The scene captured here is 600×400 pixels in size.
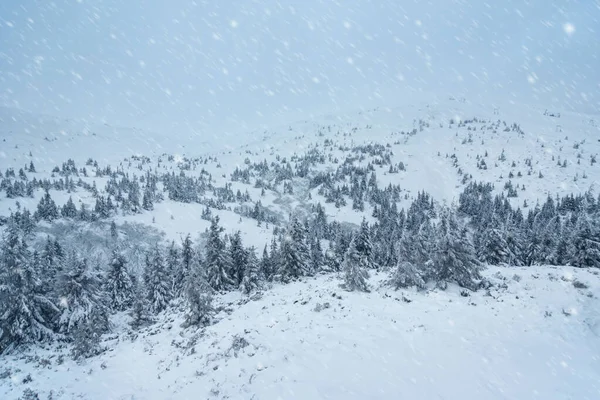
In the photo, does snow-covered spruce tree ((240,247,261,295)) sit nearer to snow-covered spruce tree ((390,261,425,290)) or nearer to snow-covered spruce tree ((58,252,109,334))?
snow-covered spruce tree ((58,252,109,334))

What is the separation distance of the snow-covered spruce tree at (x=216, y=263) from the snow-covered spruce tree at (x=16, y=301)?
18088 mm

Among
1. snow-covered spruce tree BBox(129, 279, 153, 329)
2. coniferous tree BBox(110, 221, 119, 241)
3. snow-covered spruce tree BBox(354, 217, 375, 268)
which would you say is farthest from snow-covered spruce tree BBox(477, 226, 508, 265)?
coniferous tree BBox(110, 221, 119, 241)

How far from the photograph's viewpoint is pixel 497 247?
46125mm

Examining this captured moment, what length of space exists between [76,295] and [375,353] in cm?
3076

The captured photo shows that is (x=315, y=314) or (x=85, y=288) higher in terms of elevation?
(x=315, y=314)

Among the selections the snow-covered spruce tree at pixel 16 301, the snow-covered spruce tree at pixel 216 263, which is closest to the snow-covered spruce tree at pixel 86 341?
the snow-covered spruce tree at pixel 16 301

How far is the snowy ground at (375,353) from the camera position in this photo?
14.6 m

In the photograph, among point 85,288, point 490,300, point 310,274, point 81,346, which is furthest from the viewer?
point 310,274

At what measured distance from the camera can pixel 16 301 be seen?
93.7 ft

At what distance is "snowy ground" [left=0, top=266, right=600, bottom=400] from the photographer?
1457 cm

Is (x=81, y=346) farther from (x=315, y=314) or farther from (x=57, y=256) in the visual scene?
(x=57, y=256)

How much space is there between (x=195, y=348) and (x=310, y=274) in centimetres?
2454

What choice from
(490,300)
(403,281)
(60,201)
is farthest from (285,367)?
(60,201)

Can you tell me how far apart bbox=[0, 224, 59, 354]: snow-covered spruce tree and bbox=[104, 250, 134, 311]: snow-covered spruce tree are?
55.2 feet
